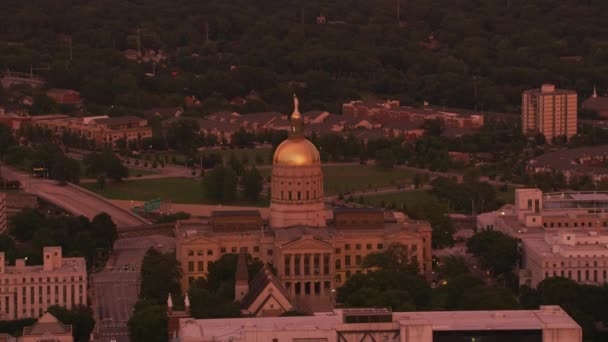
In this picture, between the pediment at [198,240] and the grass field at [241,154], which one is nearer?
the pediment at [198,240]

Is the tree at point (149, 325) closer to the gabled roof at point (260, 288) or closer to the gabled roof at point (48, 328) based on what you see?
the gabled roof at point (48, 328)

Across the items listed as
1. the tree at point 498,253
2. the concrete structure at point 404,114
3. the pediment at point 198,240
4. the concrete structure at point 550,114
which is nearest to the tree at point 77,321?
the pediment at point 198,240

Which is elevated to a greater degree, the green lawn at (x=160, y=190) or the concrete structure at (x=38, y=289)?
the green lawn at (x=160, y=190)

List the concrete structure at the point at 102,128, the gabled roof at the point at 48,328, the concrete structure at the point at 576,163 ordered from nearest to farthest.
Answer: the gabled roof at the point at 48,328 → the concrete structure at the point at 576,163 → the concrete structure at the point at 102,128

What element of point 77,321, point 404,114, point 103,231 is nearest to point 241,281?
point 77,321

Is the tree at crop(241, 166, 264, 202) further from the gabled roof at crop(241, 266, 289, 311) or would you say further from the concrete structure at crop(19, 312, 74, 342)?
the concrete structure at crop(19, 312, 74, 342)

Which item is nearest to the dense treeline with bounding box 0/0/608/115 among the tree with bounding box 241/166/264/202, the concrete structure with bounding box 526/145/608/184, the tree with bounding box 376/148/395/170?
the concrete structure with bounding box 526/145/608/184

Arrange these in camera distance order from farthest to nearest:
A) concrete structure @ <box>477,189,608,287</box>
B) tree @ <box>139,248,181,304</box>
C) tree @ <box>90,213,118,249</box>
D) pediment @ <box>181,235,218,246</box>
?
tree @ <box>90,213,118,249</box> < pediment @ <box>181,235,218,246</box> < tree @ <box>139,248,181,304</box> < concrete structure @ <box>477,189,608,287</box>

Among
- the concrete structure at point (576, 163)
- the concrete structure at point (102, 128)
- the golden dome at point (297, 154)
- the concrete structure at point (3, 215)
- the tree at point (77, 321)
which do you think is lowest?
the tree at point (77, 321)
